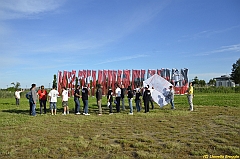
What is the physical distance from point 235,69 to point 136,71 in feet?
177

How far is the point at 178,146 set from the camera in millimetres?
6676

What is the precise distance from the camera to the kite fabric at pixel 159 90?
16.0 meters

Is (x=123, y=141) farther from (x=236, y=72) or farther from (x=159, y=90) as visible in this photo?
(x=236, y=72)

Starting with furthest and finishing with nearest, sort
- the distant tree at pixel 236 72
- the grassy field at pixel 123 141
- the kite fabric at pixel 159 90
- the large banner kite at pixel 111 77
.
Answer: the distant tree at pixel 236 72
the large banner kite at pixel 111 77
the kite fabric at pixel 159 90
the grassy field at pixel 123 141

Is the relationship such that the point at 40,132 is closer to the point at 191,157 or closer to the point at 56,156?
the point at 56,156

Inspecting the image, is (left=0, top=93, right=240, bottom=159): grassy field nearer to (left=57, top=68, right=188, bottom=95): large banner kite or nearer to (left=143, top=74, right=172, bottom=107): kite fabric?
(left=143, top=74, right=172, bottom=107): kite fabric

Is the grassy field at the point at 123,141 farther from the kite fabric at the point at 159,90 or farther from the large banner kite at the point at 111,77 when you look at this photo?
the large banner kite at the point at 111,77

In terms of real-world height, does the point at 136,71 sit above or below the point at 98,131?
above

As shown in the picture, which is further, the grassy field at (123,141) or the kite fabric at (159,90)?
the kite fabric at (159,90)

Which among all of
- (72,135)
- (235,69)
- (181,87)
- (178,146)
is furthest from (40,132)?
(235,69)

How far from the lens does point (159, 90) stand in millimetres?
16234

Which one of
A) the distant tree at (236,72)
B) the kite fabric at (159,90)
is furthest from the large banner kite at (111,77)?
the distant tree at (236,72)

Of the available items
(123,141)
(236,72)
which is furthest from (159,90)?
(236,72)

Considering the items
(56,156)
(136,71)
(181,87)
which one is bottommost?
(56,156)
